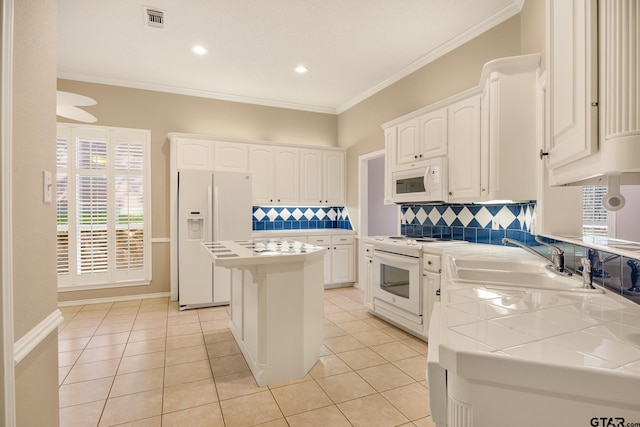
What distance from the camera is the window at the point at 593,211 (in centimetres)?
219

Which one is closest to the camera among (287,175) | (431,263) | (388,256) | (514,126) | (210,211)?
(514,126)

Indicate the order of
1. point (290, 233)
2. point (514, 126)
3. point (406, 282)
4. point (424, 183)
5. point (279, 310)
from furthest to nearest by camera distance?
1. point (290, 233)
2. point (424, 183)
3. point (406, 282)
4. point (514, 126)
5. point (279, 310)

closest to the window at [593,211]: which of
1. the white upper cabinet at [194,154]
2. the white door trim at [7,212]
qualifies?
the white door trim at [7,212]

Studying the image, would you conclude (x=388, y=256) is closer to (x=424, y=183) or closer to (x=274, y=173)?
(x=424, y=183)

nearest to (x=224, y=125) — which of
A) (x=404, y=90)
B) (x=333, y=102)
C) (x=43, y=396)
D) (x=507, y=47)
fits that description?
(x=333, y=102)

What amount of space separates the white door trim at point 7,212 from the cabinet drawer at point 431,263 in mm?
2696

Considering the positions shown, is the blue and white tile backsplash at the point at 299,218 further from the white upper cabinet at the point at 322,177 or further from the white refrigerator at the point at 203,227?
the white refrigerator at the point at 203,227

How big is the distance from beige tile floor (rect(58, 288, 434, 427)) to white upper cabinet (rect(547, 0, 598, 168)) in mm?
1728

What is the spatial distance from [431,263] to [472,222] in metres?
0.76

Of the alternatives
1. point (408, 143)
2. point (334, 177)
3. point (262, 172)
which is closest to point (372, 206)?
point (334, 177)

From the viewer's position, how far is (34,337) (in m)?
1.19

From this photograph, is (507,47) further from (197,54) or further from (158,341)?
(158,341)

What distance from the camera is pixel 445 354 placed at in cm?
79

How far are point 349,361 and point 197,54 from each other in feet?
11.7
